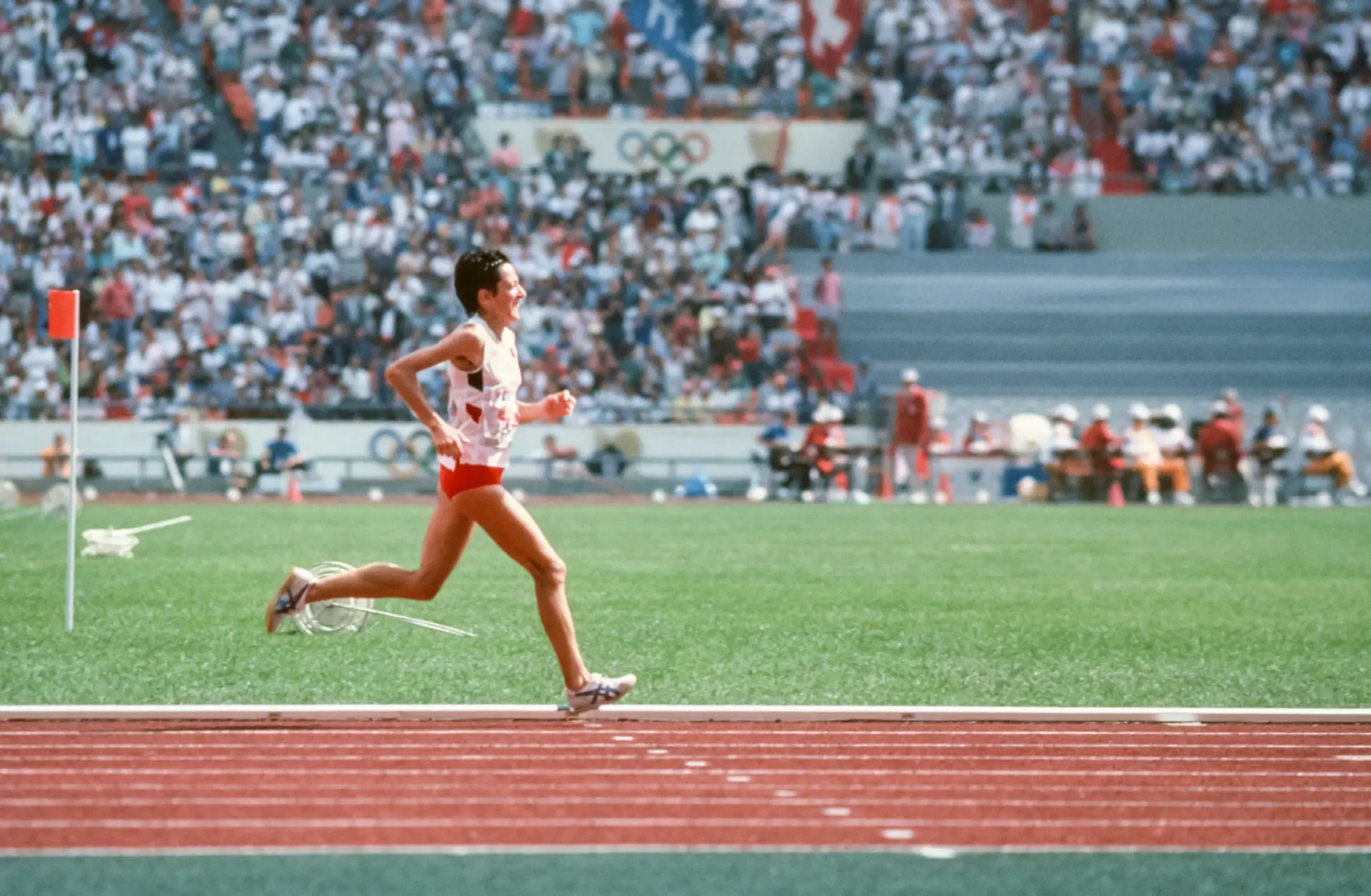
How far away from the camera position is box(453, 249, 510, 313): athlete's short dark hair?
7656 mm

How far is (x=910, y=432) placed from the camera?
28125 mm

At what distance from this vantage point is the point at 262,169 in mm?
33562

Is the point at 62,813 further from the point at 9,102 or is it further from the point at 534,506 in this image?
the point at 9,102

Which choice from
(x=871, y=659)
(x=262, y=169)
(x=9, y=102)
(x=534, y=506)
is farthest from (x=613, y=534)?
(x=9, y=102)

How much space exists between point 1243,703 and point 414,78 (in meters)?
28.7

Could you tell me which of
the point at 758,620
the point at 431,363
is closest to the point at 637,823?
the point at 431,363

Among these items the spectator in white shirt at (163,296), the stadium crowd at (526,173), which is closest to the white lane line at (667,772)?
the stadium crowd at (526,173)

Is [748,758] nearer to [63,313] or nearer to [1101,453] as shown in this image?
[63,313]

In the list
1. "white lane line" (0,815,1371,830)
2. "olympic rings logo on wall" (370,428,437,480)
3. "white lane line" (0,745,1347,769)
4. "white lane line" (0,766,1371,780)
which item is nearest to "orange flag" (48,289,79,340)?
"white lane line" (0,745,1347,769)

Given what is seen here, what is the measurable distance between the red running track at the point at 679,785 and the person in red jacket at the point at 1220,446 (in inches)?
826

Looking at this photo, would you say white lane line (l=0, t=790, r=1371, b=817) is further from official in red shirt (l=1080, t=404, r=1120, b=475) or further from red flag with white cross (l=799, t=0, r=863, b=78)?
red flag with white cross (l=799, t=0, r=863, b=78)

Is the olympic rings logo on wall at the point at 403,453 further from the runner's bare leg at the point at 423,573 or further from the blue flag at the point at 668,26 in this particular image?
the runner's bare leg at the point at 423,573

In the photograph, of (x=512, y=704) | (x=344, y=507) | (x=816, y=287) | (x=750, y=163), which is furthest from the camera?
(x=750, y=163)

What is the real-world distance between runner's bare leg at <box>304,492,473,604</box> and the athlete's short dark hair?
0.78m
